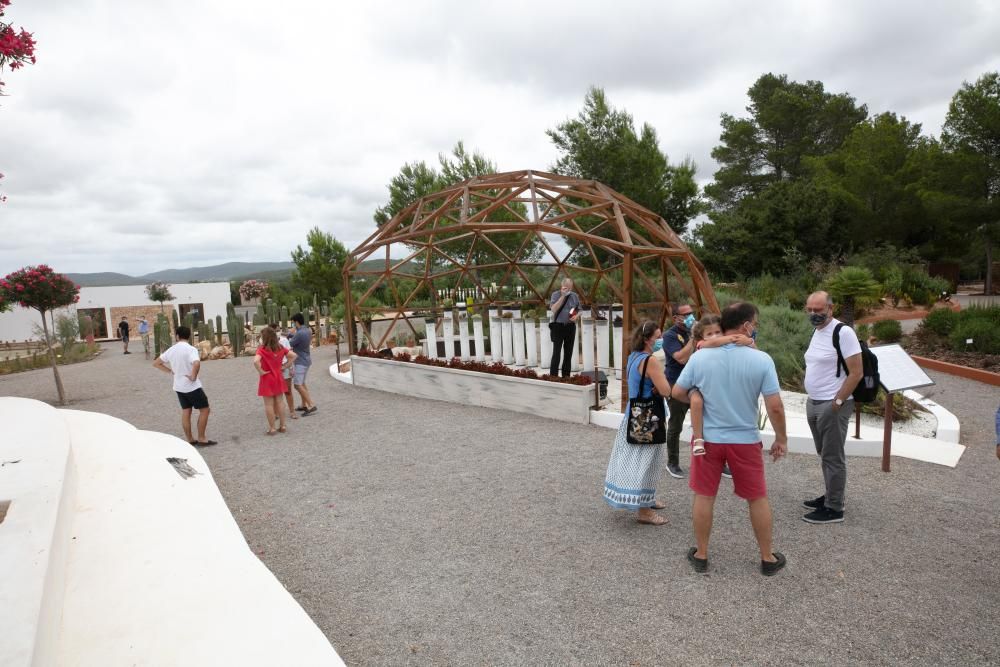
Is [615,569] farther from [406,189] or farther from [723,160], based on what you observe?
[723,160]

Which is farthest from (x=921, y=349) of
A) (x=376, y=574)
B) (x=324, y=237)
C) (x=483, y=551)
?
(x=324, y=237)

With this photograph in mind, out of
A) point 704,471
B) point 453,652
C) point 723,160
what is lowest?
point 453,652

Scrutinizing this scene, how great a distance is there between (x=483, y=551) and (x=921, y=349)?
11862mm

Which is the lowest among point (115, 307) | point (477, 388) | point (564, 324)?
→ point (477, 388)

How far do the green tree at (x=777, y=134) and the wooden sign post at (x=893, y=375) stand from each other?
104 feet

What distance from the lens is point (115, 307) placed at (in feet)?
137

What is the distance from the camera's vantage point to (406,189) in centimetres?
2970

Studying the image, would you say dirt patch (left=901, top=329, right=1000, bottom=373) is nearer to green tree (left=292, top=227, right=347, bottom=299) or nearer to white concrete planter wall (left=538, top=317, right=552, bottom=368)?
white concrete planter wall (left=538, top=317, right=552, bottom=368)

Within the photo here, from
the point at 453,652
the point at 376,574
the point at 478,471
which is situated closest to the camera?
the point at 453,652

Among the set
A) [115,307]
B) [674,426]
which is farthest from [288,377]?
[115,307]

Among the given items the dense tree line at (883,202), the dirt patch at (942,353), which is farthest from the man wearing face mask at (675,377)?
the dense tree line at (883,202)

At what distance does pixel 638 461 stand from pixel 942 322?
1139cm

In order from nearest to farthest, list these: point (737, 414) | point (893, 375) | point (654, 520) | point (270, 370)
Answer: point (737, 414), point (654, 520), point (893, 375), point (270, 370)

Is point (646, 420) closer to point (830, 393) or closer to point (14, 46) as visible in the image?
point (830, 393)
